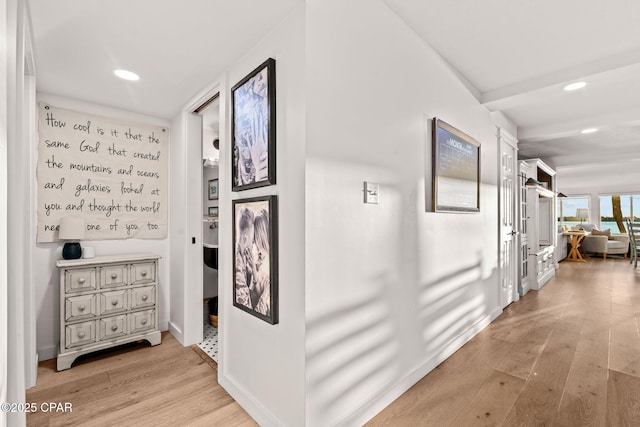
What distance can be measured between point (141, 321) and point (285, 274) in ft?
6.29

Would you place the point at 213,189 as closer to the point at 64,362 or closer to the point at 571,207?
the point at 64,362

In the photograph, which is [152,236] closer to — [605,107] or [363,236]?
[363,236]

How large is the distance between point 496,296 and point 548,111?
7.72 feet

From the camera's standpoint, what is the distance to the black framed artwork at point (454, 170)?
2299 mm

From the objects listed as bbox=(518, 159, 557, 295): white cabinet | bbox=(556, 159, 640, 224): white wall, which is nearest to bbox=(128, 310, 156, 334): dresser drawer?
bbox=(518, 159, 557, 295): white cabinet

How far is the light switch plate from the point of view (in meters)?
1.72

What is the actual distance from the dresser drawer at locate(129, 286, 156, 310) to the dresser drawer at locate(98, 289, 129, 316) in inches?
2.0

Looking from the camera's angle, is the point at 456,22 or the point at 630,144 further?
the point at 630,144

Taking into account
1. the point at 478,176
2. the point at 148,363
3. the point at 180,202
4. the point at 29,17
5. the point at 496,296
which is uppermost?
the point at 29,17

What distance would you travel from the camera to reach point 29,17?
62.6 inches

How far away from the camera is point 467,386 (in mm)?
2049

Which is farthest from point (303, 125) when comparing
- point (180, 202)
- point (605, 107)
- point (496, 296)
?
point (605, 107)

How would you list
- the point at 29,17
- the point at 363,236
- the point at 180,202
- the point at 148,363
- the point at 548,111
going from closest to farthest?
the point at 29,17 < the point at 363,236 < the point at 148,363 < the point at 180,202 < the point at 548,111

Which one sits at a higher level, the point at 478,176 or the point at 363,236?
the point at 478,176
